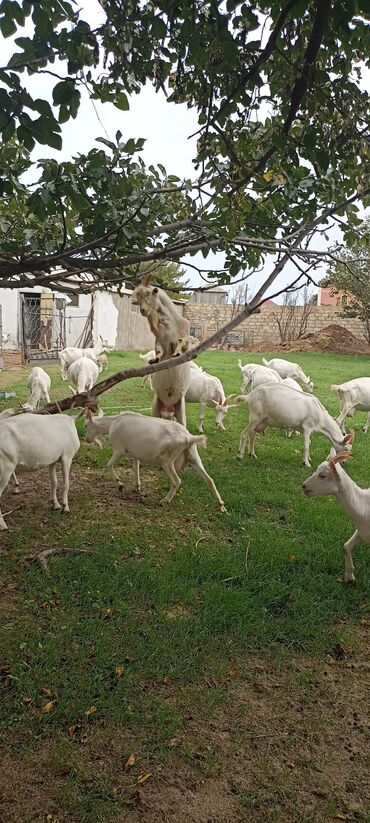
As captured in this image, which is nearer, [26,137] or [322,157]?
[26,137]

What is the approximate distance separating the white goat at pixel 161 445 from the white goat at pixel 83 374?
515 cm

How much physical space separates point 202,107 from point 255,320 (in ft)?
102

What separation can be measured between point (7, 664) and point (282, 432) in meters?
7.53

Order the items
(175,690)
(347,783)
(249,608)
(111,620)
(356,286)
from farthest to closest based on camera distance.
→ 1. (356,286)
2. (249,608)
3. (111,620)
4. (175,690)
5. (347,783)

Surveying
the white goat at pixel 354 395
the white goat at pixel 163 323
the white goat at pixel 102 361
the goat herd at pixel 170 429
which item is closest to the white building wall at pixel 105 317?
the white goat at pixel 102 361

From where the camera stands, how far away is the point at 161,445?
5.77 m

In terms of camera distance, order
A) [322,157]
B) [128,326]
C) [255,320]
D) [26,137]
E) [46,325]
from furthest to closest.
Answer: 1. [255,320]
2. [128,326]
3. [46,325]
4. [322,157]
5. [26,137]

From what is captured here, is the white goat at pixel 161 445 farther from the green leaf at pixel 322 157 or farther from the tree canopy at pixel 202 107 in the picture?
the green leaf at pixel 322 157

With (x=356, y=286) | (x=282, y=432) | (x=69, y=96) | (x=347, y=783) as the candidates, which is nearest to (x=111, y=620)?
(x=347, y=783)

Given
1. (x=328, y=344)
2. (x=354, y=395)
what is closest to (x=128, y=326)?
(x=328, y=344)

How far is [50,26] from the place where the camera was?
1.79 m

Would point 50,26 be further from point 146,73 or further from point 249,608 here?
point 249,608

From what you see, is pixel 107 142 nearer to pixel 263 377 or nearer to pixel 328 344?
pixel 263 377

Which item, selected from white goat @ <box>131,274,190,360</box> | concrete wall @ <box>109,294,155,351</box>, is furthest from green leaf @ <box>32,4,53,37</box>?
concrete wall @ <box>109,294,155,351</box>
